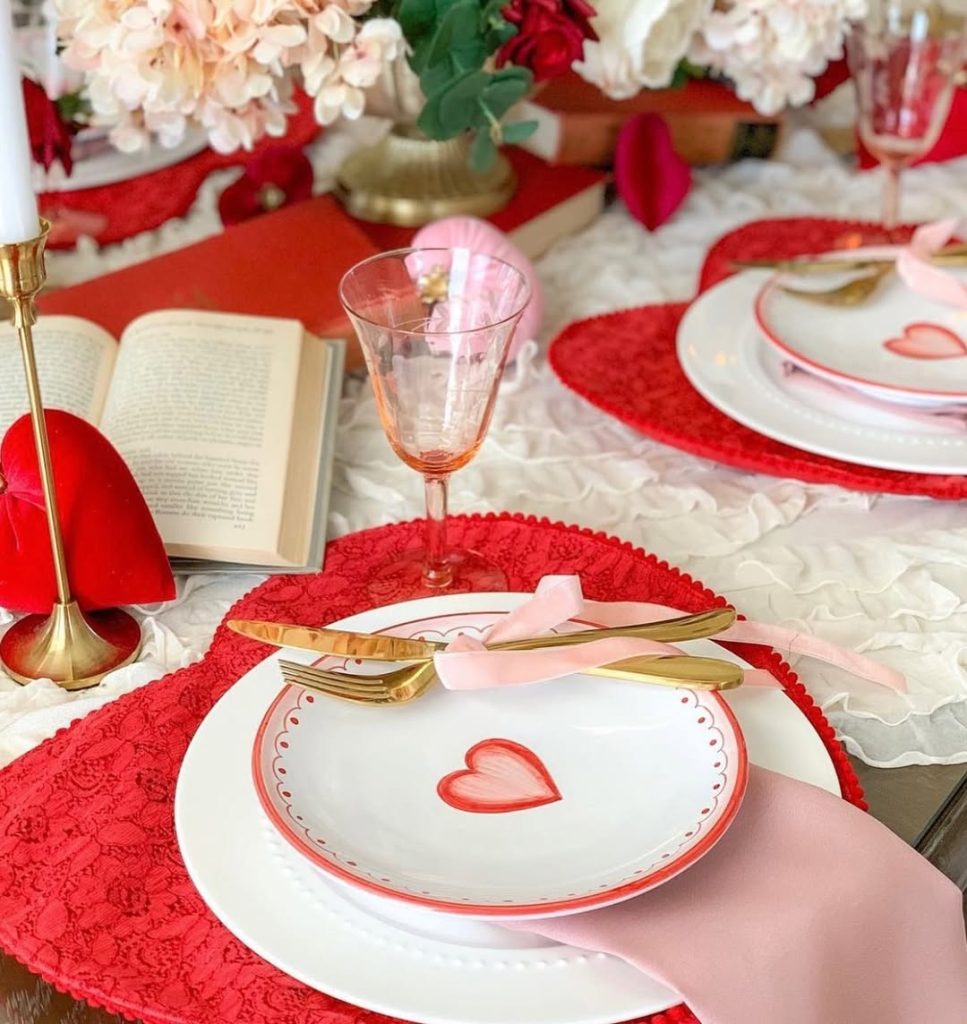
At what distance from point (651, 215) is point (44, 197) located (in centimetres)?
59

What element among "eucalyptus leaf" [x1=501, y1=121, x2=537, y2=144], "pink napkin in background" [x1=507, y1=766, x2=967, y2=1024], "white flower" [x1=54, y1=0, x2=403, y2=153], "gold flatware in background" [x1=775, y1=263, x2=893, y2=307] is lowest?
"pink napkin in background" [x1=507, y1=766, x2=967, y2=1024]

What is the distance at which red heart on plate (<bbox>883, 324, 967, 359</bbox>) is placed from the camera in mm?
969

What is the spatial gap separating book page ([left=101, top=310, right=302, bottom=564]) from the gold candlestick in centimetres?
7

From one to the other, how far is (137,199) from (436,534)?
70 cm

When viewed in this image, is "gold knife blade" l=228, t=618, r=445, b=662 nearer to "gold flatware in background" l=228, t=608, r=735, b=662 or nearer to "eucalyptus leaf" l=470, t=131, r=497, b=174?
"gold flatware in background" l=228, t=608, r=735, b=662

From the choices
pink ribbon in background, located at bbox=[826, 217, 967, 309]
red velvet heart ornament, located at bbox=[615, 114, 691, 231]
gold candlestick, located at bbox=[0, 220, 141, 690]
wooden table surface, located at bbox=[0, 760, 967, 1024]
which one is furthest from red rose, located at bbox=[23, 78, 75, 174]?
wooden table surface, located at bbox=[0, 760, 967, 1024]

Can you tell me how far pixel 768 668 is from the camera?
2.28 ft

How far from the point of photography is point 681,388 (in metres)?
0.98

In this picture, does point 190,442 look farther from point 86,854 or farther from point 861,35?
point 861,35

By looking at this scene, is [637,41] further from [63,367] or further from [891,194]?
[63,367]

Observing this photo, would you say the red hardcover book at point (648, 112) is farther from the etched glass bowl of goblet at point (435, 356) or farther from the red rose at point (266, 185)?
the etched glass bowl of goblet at point (435, 356)

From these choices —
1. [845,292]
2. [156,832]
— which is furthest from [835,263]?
[156,832]

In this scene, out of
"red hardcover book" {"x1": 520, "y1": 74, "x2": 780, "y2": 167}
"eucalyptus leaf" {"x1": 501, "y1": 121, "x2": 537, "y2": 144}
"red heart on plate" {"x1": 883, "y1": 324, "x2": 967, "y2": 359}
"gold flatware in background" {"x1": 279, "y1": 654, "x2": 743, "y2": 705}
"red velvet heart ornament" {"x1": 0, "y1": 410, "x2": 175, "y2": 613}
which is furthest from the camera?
"red hardcover book" {"x1": 520, "y1": 74, "x2": 780, "y2": 167}

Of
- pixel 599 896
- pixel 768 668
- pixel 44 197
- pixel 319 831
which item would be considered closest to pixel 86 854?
pixel 319 831
